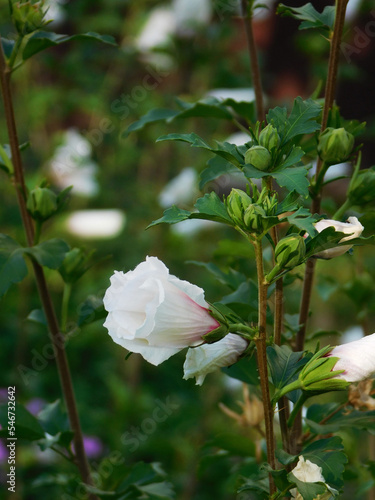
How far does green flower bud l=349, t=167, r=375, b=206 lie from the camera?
612mm

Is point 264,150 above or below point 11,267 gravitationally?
above

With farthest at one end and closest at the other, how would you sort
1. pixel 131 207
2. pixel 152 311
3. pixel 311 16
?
pixel 131 207 → pixel 311 16 → pixel 152 311

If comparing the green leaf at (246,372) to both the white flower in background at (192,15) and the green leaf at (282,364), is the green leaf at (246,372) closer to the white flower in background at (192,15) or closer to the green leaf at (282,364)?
the green leaf at (282,364)

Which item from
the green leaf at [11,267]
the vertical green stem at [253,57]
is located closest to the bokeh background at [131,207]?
the vertical green stem at [253,57]

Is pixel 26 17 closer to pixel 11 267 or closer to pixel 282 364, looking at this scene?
pixel 11 267

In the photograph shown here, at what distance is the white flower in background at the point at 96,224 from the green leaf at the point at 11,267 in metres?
1.26

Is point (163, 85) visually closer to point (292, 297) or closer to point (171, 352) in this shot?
point (292, 297)

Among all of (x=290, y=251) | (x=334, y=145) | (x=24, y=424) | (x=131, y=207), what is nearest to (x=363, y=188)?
(x=334, y=145)

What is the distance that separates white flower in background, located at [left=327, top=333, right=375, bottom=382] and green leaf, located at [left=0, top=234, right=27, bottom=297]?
31 cm

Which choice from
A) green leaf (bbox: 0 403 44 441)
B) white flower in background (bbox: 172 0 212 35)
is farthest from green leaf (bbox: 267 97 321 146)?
white flower in background (bbox: 172 0 212 35)

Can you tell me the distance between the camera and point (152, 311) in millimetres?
419

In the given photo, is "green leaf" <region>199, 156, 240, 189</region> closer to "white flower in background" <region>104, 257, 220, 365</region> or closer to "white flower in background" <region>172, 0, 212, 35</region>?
"white flower in background" <region>104, 257, 220, 365</region>

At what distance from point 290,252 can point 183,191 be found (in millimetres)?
1193

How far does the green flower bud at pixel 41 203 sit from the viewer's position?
685 millimetres
